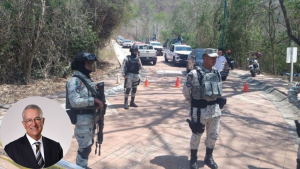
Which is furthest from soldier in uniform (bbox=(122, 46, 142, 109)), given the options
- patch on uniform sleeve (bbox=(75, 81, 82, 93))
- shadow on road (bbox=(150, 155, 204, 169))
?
patch on uniform sleeve (bbox=(75, 81, 82, 93))

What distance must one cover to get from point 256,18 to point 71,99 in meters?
18.8

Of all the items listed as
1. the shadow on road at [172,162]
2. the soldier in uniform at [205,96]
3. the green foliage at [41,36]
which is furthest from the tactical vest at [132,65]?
the green foliage at [41,36]

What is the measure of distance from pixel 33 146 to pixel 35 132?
11cm

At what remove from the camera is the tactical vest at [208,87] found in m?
3.74

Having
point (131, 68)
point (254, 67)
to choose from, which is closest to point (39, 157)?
point (131, 68)

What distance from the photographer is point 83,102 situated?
308 cm

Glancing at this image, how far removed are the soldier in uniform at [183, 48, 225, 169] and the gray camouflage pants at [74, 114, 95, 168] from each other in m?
1.49

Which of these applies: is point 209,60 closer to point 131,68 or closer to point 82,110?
point 82,110

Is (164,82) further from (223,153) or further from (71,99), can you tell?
(71,99)

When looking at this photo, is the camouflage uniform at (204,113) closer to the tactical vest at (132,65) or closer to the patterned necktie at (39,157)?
the patterned necktie at (39,157)

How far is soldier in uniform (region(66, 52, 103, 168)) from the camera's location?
10.1 ft

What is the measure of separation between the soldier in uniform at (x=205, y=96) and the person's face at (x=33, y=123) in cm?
251

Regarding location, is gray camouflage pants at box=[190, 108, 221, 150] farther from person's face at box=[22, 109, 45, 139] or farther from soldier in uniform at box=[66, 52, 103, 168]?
person's face at box=[22, 109, 45, 139]

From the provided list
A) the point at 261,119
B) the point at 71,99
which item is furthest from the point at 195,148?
the point at 261,119
